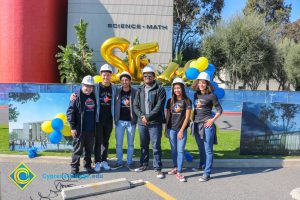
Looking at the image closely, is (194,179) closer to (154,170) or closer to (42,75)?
(154,170)

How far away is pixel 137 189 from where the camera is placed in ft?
14.8

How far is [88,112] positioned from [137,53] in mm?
8079

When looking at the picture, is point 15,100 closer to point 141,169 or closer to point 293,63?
point 141,169

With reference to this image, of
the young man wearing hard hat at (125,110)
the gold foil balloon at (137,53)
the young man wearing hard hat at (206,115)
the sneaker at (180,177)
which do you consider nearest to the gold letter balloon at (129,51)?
the gold foil balloon at (137,53)

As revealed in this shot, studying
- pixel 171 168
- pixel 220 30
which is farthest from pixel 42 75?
pixel 171 168

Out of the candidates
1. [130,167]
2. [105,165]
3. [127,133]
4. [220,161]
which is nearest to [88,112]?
[127,133]

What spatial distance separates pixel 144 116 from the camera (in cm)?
510

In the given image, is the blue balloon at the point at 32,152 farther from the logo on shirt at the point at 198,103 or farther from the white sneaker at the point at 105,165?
the logo on shirt at the point at 198,103

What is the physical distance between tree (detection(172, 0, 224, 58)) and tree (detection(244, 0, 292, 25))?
A: 8359 mm

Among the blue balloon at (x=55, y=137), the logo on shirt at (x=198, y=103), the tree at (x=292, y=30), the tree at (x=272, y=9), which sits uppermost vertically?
the tree at (x=272, y=9)

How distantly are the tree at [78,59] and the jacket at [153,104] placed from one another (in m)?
17.2

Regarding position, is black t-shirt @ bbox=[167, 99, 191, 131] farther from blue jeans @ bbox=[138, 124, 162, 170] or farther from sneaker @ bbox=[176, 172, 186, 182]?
sneaker @ bbox=[176, 172, 186, 182]

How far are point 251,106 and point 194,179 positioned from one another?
8.15ft

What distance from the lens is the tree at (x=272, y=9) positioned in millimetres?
40219
